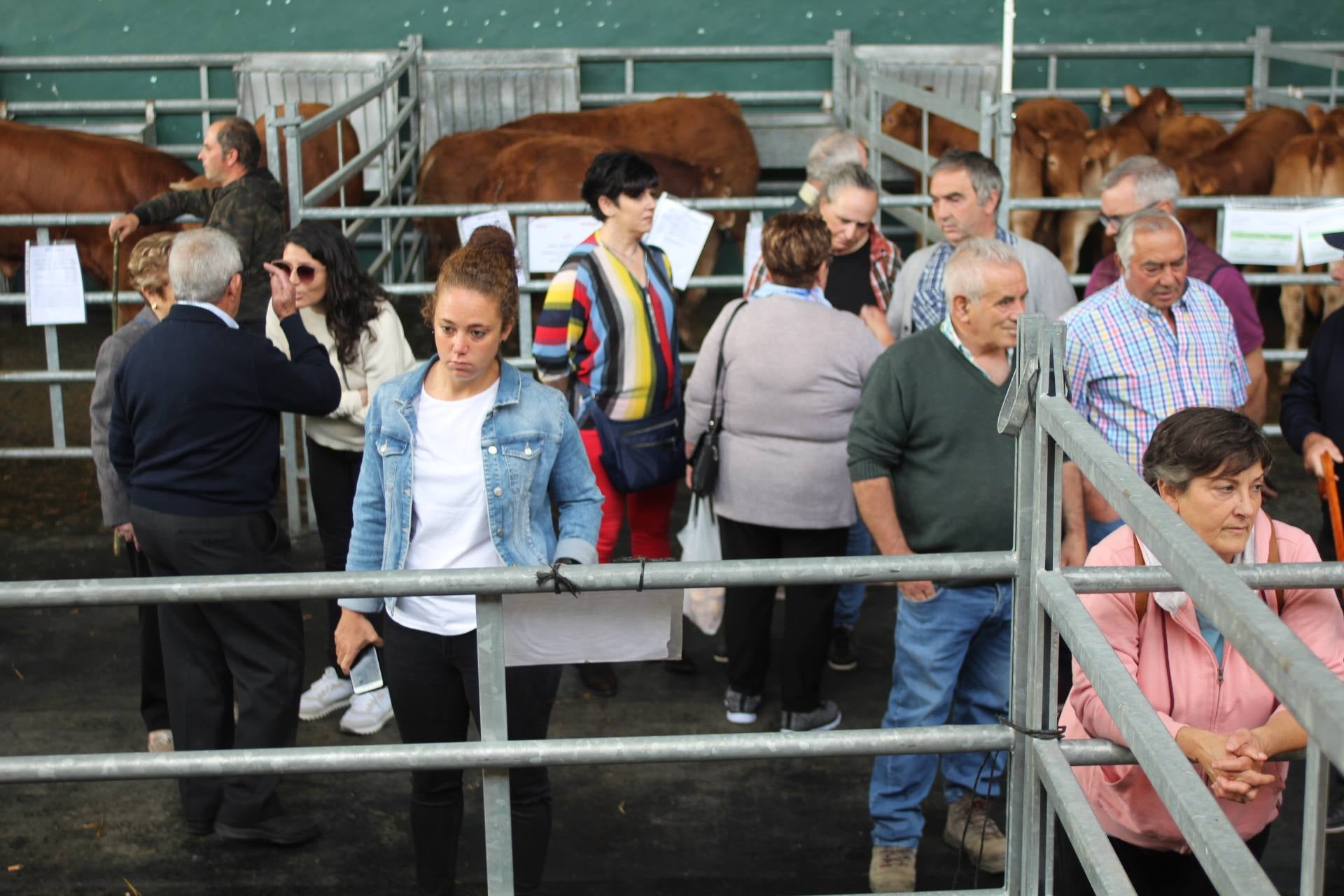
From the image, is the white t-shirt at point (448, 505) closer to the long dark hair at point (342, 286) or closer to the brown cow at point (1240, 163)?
the long dark hair at point (342, 286)

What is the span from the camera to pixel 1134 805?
2.37m

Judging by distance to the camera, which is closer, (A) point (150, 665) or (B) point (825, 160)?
(A) point (150, 665)

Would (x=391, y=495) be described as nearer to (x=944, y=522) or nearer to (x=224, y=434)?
(x=224, y=434)

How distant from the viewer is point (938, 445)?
3.42 m

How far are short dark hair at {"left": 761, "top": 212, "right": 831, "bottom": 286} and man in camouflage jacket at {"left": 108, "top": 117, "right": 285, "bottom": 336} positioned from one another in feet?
7.03

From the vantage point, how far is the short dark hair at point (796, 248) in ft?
13.1

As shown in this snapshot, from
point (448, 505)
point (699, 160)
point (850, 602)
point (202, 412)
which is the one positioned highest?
point (699, 160)

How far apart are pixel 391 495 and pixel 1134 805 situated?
1513 millimetres

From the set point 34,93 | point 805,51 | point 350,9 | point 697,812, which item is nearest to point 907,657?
point 697,812

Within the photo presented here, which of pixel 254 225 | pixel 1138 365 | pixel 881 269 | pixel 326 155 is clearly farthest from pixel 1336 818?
pixel 326 155

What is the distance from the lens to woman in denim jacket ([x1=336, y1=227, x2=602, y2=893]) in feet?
9.49

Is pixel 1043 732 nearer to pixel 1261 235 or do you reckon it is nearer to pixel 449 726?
pixel 449 726

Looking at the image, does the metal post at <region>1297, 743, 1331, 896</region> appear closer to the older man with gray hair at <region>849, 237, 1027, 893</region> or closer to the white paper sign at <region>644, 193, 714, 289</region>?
the older man with gray hair at <region>849, 237, 1027, 893</region>

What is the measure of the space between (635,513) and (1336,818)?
219 centimetres
